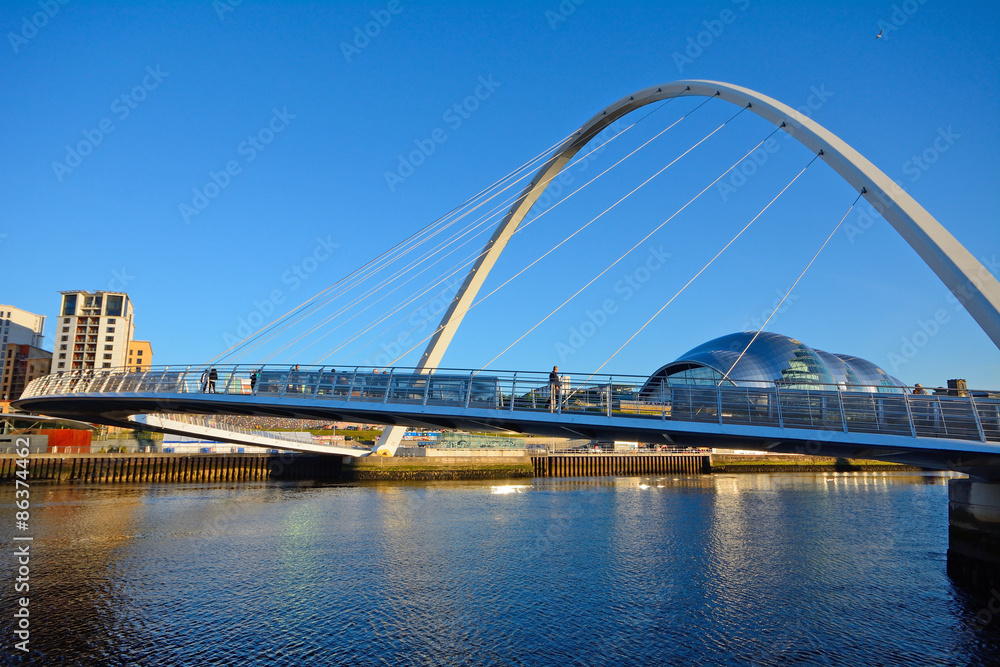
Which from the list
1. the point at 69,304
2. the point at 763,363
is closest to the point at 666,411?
the point at 763,363

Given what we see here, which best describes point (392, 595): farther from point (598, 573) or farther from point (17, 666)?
point (17, 666)

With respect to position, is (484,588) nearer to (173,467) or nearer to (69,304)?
(173,467)

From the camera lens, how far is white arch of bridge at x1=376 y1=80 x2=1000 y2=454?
48.2ft

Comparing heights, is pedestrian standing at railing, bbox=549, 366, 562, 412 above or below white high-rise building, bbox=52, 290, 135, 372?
below

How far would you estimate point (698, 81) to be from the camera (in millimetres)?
23453

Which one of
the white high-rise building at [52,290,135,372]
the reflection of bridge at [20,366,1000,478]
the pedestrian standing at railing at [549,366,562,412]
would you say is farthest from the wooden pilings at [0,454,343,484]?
the white high-rise building at [52,290,135,372]

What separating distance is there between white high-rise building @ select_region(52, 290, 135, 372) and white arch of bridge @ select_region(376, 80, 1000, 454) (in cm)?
10566

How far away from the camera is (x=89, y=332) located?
11631 centimetres

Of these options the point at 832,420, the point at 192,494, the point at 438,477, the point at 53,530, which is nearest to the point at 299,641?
the point at 832,420

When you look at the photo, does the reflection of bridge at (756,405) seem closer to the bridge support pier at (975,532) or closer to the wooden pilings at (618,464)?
the bridge support pier at (975,532)

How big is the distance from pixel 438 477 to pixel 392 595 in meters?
36.4

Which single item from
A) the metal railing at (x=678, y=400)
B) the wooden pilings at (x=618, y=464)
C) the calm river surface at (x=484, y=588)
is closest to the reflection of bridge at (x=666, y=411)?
the metal railing at (x=678, y=400)

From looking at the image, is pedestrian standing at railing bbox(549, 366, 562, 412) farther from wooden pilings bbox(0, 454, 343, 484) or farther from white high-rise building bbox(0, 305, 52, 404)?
white high-rise building bbox(0, 305, 52, 404)

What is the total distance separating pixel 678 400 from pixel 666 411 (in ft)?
1.81
